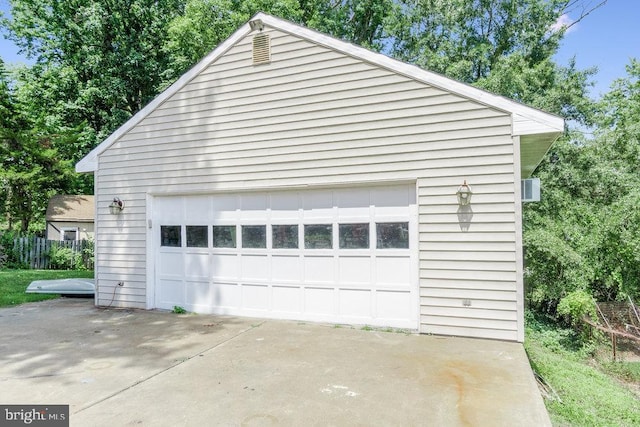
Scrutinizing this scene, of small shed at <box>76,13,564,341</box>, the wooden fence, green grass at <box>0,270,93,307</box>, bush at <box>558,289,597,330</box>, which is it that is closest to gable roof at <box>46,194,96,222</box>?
the wooden fence

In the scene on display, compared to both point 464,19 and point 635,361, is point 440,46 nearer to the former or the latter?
point 464,19

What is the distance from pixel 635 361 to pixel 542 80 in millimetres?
9776

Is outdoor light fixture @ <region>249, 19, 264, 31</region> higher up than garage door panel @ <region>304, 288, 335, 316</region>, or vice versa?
outdoor light fixture @ <region>249, 19, 264, 31</region>

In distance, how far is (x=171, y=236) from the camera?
694cm

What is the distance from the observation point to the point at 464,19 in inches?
623

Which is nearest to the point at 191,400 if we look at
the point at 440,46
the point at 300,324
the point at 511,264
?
the point at 300,324

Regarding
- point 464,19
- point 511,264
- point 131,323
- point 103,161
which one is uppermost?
point 464,19

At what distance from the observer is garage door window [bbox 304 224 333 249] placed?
5.78 meters

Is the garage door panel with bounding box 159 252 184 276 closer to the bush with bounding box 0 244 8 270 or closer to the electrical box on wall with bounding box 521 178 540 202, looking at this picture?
the electrical box on wall with bounding box 521 178 540 202

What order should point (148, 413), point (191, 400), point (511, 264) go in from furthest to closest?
point (511, 264), point (191, 400), point (148, 413)

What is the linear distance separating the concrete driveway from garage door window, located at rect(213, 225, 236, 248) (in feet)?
4.32

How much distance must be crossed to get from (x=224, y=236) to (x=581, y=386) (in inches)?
211

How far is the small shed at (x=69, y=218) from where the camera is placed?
1686 cm

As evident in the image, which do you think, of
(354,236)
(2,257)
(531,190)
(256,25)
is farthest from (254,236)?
(2,257)
